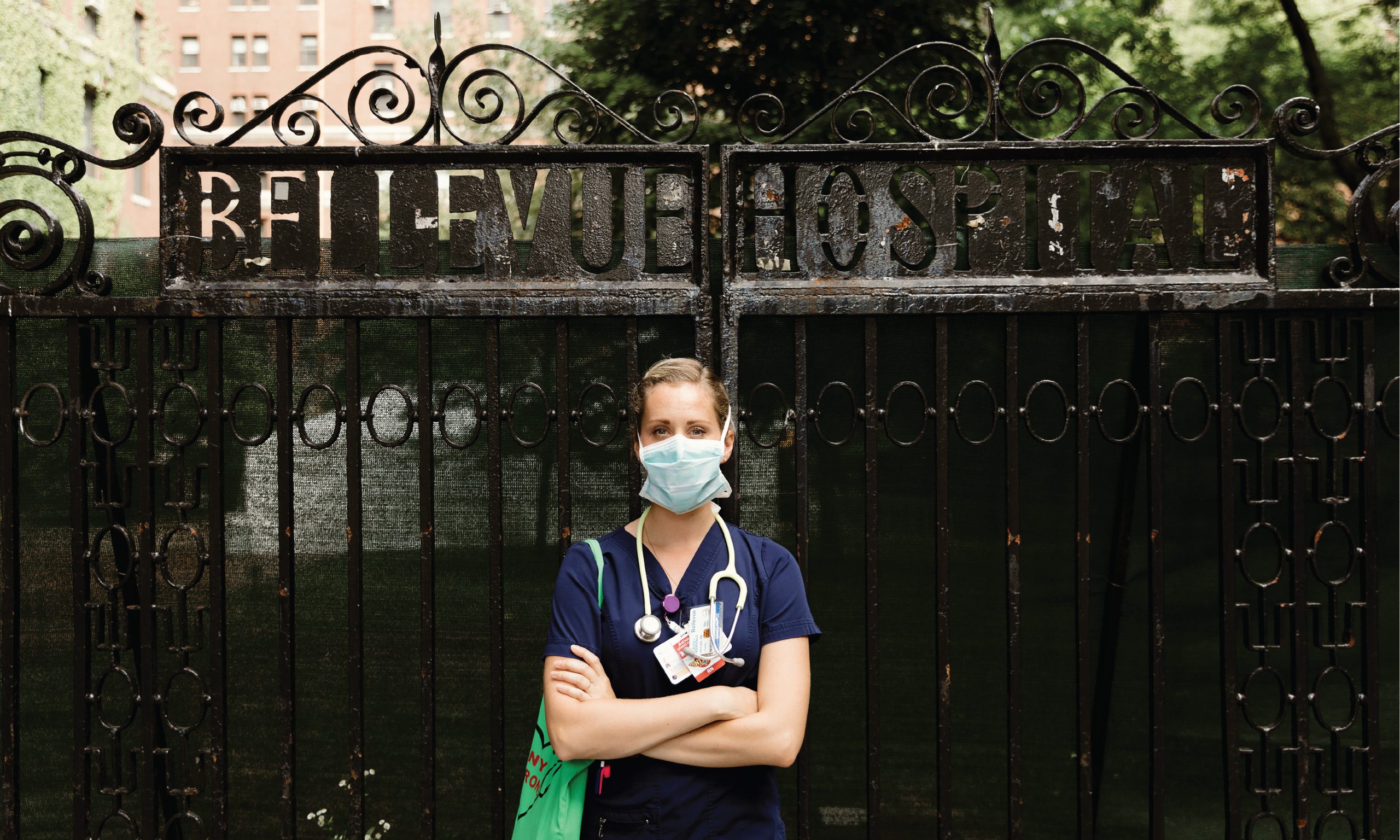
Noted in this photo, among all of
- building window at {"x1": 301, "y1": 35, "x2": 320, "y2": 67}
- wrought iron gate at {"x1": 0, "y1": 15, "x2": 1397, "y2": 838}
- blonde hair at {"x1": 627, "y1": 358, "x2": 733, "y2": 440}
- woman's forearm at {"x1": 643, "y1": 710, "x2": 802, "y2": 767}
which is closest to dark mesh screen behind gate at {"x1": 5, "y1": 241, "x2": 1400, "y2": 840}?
wrought iron gate at {"x1": 0, "y1": 15, "x2": 1397, "y2": 838}

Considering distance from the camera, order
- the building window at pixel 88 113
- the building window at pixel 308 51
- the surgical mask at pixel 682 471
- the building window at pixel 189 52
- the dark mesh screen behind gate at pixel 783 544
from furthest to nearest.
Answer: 1. the building window at pixel 189 52
2. the building window at pixel 308 51
3. the building window at pixel 88 113
4. the dark mesh screen behind gate at pixel 783 544
5. the surgical mask at pixel 682 471

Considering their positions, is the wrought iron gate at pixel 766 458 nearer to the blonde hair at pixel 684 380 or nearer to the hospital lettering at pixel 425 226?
the hospital lettering at pixel 425 226

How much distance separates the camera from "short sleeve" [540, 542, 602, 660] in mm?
2203

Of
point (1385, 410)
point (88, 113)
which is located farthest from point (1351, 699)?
point (88, 113)

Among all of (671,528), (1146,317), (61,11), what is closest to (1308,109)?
(1146,317)

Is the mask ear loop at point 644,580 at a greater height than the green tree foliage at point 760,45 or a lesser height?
lesser

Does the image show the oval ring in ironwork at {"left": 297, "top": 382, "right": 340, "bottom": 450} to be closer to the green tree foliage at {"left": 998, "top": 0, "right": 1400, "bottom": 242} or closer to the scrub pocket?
the scrub pocket

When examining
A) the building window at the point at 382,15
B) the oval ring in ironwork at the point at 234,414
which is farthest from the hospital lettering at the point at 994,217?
Result: the building window at the point at 382,15

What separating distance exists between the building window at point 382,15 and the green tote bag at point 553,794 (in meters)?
34.0

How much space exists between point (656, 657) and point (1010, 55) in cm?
372

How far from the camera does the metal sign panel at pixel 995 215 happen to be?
3205 millimetres

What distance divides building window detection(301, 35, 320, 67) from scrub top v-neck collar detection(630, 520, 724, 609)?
141ft

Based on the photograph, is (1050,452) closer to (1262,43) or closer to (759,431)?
(759,431)

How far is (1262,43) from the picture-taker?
22.1 ft
